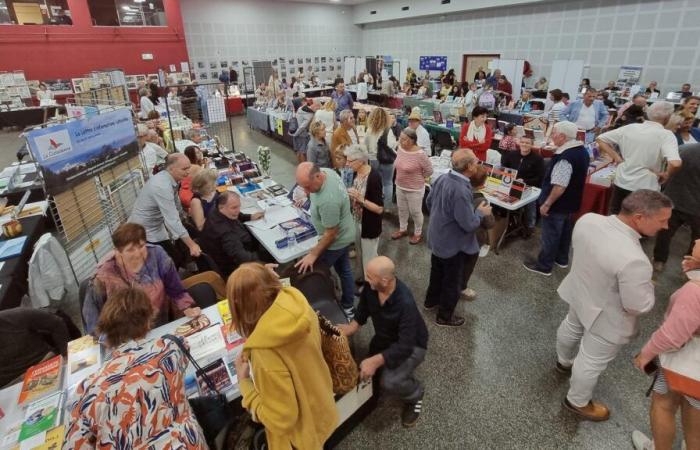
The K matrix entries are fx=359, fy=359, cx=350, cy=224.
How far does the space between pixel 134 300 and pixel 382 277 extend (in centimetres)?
124

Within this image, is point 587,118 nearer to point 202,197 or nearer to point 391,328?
point 391,328

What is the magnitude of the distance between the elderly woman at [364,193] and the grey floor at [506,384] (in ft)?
3.04

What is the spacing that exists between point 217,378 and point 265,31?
17858 mm

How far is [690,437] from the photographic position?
189 centimetres

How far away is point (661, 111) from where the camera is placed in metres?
3.55

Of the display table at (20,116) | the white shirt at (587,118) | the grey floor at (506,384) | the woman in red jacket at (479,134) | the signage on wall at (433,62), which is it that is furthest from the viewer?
the signage on wall at (433,62)

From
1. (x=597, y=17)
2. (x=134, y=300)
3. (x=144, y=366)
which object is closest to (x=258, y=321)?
(x=144, y=366)

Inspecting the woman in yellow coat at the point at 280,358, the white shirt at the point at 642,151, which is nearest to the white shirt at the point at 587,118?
the white shirt at the point at 642,151

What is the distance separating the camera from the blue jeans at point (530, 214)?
471 cm

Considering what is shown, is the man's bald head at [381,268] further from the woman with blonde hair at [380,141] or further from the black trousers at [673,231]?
the black trousers at [673,231]

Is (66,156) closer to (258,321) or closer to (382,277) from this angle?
(258,321)

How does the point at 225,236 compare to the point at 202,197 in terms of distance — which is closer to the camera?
the point at 225,236

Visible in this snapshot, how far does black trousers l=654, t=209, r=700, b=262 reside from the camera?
3615 mm

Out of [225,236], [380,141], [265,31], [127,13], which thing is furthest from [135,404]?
[265,31]
